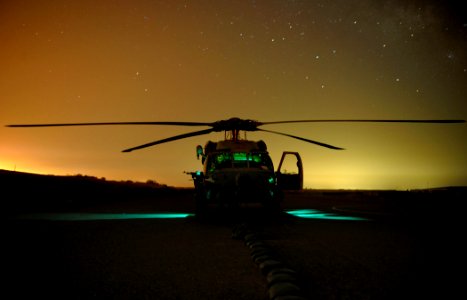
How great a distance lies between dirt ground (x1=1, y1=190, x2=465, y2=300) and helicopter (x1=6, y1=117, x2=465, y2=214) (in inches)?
97.5

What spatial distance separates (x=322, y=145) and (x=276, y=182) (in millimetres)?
2115

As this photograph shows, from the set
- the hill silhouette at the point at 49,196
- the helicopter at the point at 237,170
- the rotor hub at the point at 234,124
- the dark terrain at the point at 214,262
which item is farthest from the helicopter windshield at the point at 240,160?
the hill silhouette at the point at 49,196

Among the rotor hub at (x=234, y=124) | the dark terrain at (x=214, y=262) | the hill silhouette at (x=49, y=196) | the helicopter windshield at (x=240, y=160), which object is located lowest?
the dark terrain at (x=214, y=262)

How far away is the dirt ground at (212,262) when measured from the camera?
13.1 feet

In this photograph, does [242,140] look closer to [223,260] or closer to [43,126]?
[43,126]

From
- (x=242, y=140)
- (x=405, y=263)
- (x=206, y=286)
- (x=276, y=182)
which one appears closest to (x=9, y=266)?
(x=206, y=286)

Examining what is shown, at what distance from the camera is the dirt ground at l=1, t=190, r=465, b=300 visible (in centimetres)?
400

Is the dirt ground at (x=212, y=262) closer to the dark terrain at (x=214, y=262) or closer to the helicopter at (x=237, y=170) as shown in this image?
the dark terrain at (x=214, y=262)

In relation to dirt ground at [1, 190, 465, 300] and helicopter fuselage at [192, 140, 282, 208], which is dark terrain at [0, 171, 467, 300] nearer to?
dirt ground at [1, 190, 465, 300]

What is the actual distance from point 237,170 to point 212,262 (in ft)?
20.7

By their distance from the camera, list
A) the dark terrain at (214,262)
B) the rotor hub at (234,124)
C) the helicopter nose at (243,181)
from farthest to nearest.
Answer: the rotor hub at (234,124), the helicopter nose at (243,181), the dark terrain at (214,262)

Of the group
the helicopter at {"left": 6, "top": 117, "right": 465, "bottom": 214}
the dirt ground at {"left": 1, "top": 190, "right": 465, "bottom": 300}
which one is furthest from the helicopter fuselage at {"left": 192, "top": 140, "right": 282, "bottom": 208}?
the dirt ground at {"left": 1, "top": 190, "right": 465, "bottom": 300}

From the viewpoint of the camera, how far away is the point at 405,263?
5.29 meters

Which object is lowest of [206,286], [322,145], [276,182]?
[206,286]
